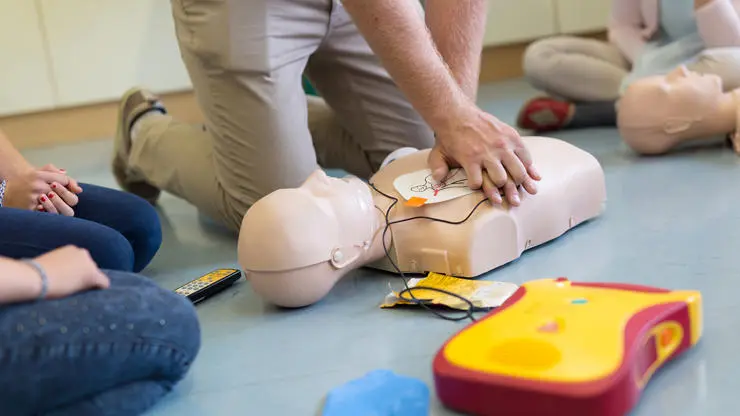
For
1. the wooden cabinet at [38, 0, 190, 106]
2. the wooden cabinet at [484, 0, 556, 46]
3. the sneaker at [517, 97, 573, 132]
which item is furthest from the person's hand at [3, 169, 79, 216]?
the wooden cabinet at [484, 0, 556, 46]

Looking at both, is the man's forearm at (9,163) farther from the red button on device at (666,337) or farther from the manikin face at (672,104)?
the manikin face at (672,104)

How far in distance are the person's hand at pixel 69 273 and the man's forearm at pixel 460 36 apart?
0.69 meters

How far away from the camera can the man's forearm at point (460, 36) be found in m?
1.30

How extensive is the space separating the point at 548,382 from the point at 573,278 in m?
0.38

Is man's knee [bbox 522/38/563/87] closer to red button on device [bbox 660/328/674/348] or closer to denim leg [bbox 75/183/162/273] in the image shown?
denim leg [bbox 75/183/162/273]

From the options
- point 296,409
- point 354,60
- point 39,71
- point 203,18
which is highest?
point 203,18

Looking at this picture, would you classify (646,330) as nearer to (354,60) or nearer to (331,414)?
(331,414)

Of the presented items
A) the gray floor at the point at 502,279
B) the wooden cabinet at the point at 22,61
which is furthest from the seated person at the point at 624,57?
the wooden cabinet at the point at 22,61

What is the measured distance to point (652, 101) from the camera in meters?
1.52

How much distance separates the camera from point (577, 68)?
203cm

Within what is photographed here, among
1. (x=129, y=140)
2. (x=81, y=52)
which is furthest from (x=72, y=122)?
(x=129, y=140)

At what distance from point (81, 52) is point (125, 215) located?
1826 mm

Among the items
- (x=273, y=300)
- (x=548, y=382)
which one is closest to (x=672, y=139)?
(x=273, y=300)

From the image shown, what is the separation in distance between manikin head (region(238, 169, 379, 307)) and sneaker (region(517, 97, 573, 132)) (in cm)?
102
